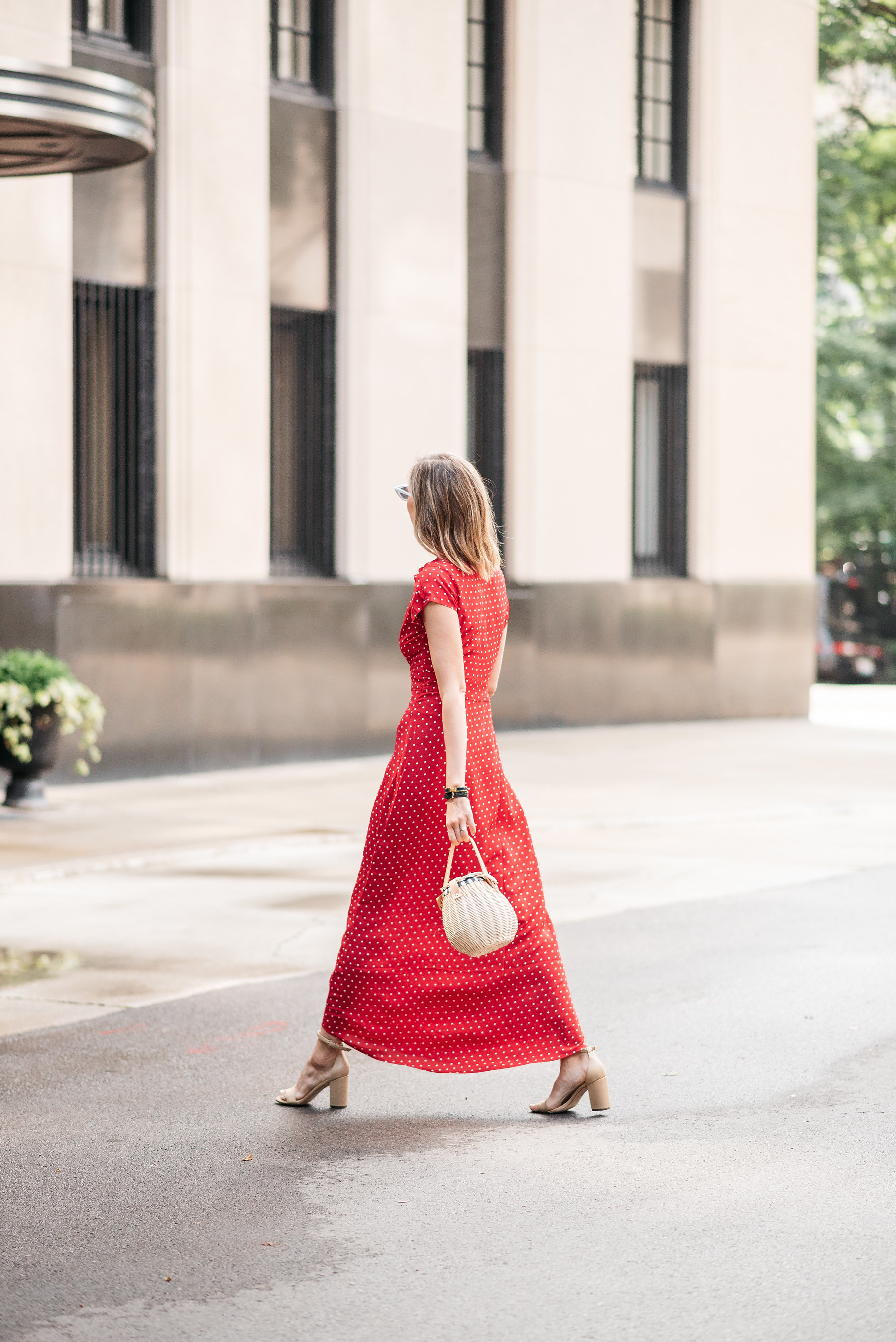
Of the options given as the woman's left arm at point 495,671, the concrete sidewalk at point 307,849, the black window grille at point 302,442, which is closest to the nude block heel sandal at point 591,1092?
the woman's left arm at point 495,671

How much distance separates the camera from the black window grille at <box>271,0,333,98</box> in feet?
57.1

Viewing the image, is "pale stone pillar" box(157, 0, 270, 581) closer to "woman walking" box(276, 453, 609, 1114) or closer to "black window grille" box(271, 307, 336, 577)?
"black window grille" box(271, 307, 336, 577)

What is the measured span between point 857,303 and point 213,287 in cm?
2253

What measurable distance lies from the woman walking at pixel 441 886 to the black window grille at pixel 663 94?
53.2ft

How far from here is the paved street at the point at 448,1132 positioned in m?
4.28

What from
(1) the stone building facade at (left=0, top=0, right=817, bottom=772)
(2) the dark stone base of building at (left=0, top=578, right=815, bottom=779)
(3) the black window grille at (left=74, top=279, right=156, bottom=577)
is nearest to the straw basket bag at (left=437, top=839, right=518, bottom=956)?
(1) the stone building facade at (left=0, top=0, right=817, bottom=772)

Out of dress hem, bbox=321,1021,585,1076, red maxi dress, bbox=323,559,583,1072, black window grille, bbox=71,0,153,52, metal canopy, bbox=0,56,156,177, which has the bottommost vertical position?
dress hem, bbox=321,1021,585,1076

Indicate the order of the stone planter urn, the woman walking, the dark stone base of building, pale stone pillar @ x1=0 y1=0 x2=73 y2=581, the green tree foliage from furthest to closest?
1. the green tree foliage
2. the dark stone base of building
3. pale stone pillar @ x1=0 y1=0 x2=73 y2=581
4. the stone planter urn
5. the woman walking

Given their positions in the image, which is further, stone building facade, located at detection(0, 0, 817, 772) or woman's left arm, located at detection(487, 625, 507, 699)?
stone building facade, located at detection(0, 0, 817, 772)

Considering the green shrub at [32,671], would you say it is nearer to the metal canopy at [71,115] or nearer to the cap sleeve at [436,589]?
the metal canopy at [71,115]

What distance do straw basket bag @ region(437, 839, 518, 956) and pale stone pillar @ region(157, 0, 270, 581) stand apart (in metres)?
11.0

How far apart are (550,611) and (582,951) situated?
37.4 ft

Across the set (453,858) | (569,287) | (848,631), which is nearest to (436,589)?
(453,858)

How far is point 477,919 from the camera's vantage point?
17.6 feet
